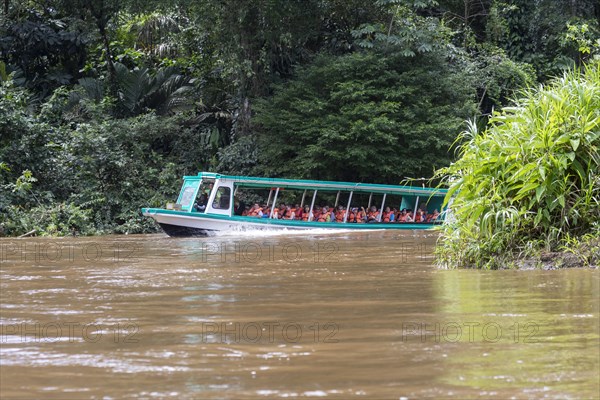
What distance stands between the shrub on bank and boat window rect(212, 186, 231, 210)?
391 inches

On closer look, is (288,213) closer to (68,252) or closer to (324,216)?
(324,216)

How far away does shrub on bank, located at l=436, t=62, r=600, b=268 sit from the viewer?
970cm

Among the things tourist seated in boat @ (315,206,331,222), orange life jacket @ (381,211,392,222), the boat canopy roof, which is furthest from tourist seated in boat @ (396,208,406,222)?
tourist seated in boat @ (315,206,331,222)

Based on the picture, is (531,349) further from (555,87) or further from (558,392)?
(555,87)

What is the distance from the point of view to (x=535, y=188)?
9672 millimetres

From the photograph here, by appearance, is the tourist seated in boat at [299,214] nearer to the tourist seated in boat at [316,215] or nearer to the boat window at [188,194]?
the tourist seated in boat at [316,215]

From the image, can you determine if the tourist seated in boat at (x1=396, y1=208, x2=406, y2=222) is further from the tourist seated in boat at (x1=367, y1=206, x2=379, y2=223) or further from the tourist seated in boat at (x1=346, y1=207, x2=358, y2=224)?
the tourist seated in boat at (x1=346, y1=207, x2=358, y2=224)

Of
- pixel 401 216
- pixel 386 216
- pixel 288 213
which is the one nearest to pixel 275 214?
pixel 288 213

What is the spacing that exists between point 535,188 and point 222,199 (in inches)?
432

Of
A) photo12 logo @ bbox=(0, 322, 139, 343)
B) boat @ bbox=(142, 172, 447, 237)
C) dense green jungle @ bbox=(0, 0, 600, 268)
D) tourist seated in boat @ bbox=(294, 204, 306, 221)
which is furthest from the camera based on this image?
dense green jungle @ bbox=(0, 0, 600, 268)

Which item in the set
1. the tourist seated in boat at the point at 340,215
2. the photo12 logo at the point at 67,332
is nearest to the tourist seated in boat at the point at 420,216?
the tourist seated in boat at the point at 340,215

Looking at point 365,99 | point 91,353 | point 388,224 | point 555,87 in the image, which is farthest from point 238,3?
point 91,353

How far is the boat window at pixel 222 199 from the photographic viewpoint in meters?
19.8

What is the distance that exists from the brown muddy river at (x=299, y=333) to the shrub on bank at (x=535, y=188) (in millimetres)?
571
